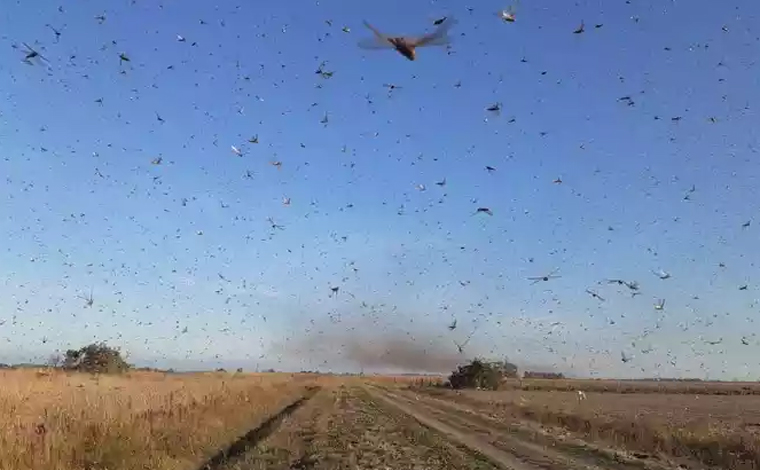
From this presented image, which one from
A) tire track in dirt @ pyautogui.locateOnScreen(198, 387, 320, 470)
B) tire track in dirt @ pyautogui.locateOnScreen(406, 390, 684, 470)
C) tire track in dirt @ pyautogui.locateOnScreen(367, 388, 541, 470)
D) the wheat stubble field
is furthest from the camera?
tire track in dirt @ pyautogui.locateOnScreen(406, 390, 684, 470)

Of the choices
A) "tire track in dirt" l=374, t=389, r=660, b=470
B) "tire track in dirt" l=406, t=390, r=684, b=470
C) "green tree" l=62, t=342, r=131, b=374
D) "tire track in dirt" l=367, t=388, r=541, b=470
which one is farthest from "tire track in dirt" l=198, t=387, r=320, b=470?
"green tree" l=62, t=342, r=131, b=374

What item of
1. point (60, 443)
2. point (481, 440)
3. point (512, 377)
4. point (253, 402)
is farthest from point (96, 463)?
point (512, 377)

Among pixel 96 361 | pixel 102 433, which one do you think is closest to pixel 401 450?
pixel 102 433

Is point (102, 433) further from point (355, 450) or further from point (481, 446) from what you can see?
point (481, 446)

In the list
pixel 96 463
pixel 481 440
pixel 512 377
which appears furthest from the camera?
pixel 512 377

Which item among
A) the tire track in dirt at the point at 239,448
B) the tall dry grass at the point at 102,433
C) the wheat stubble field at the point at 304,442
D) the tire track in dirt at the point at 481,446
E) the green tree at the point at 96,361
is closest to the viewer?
the tall dry grass at the point at 102,433


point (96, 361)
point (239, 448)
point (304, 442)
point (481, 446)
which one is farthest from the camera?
point (96, 361)

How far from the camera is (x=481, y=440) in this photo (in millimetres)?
25516

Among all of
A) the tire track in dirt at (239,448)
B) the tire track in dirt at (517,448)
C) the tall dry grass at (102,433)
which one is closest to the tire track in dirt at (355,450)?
the tire track in dirt at (239,448)

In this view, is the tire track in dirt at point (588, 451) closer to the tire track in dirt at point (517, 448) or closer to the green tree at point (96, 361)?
the tire track in dirt at point (517, 448)

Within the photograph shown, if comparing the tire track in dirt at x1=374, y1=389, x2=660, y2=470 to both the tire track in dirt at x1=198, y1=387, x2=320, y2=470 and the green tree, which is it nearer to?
the tire track in dirt at x1=198, y1=387, x2=320, y2=470

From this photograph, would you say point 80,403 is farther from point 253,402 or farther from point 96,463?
point 253,402

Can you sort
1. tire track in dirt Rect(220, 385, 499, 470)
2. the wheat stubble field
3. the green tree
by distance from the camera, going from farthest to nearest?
1. the green tree
2. tire track in dirt Rect(220, 385, 499, 470)
3. the wheat stubble field

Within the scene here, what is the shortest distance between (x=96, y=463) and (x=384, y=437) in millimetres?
10761
